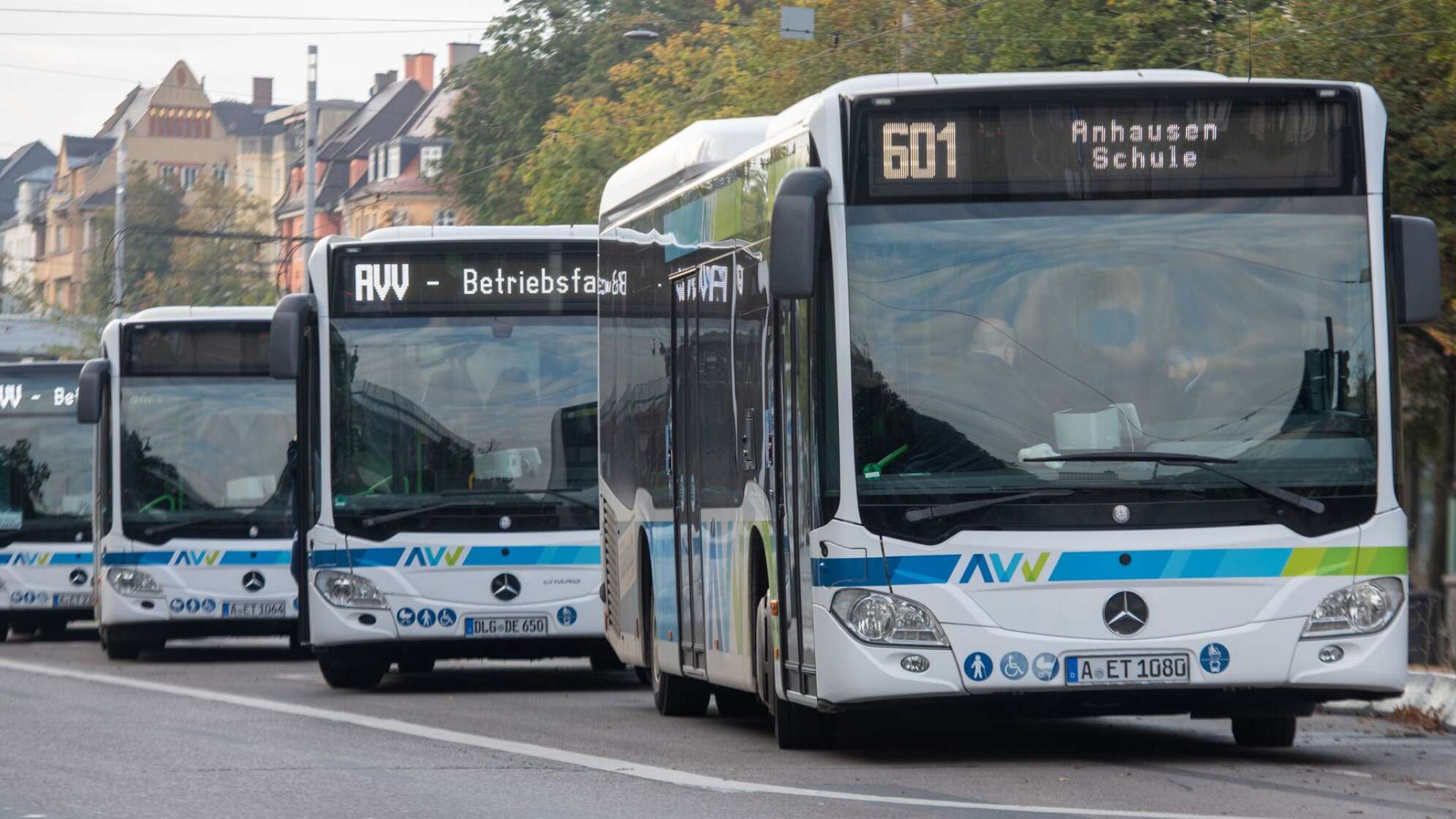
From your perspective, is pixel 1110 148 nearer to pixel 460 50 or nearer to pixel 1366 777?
pixel 1366 777

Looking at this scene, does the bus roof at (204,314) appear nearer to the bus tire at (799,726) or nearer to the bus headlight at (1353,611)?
the bus tire at (799,726)

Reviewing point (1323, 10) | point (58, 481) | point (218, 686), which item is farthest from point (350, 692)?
point (58, 481)

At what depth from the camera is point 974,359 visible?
1117 centimetres

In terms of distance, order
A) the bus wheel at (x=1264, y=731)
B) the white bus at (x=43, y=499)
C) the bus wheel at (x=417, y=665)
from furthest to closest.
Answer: the white bus at (x=43, y=499)
the bus wheel at (x=417, y=665)
the bus wheel at (x=1264, y=731)

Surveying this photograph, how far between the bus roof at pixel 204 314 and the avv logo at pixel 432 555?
6.65 m

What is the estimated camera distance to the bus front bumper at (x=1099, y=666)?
11.0 m

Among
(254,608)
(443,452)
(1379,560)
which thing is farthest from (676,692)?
(254,608)

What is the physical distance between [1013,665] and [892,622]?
1.72ft

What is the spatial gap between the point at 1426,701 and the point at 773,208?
19.2 ft

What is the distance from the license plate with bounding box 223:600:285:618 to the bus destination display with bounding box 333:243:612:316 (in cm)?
A: 709

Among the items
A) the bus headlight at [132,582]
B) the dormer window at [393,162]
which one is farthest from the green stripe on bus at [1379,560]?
the dormer window at [393,162]

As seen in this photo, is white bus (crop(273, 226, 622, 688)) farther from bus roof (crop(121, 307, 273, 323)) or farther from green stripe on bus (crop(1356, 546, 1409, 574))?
green stripe on bus (crop(1356, 546, 1409, 574))

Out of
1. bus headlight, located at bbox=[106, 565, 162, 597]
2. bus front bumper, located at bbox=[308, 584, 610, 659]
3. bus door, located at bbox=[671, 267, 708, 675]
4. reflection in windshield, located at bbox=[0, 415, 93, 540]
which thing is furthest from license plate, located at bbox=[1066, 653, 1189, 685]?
reflection in windshield, located at bbox=[0, 415, 93, 540]

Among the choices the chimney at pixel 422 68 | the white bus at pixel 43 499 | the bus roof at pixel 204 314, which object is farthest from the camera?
the chimney at pixel 422 68
